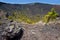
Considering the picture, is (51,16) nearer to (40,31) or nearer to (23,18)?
(40,31)

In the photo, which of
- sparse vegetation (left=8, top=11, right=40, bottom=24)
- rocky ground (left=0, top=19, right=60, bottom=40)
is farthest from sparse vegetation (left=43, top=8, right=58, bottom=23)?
sparse vegetation (left=8, top=11, right=40, bottom=24)

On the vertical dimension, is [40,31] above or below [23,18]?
below

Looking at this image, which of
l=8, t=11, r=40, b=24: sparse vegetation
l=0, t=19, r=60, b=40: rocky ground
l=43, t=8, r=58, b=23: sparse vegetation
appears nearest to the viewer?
l=0, t=19, r=60, b=40: rocky ground

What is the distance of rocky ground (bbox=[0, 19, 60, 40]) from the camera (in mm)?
9195

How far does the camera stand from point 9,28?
917 centimetres

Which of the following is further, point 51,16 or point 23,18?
point 23,18

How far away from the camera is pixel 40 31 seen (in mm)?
9406

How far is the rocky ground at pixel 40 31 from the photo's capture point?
9.20 m

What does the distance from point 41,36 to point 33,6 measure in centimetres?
236

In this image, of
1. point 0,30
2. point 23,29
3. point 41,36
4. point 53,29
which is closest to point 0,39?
point 0,30

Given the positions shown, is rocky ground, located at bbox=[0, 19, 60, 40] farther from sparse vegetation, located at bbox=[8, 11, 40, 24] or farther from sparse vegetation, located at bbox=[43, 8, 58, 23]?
sparse vegetation, located at bbox=[8, 11, 40, 24]

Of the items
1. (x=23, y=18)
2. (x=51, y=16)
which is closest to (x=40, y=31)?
(x=51, y=16)

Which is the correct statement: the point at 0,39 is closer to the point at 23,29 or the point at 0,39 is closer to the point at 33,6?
the point at 23,29

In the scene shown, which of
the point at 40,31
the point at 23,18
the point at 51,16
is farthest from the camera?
the point at 23,18
